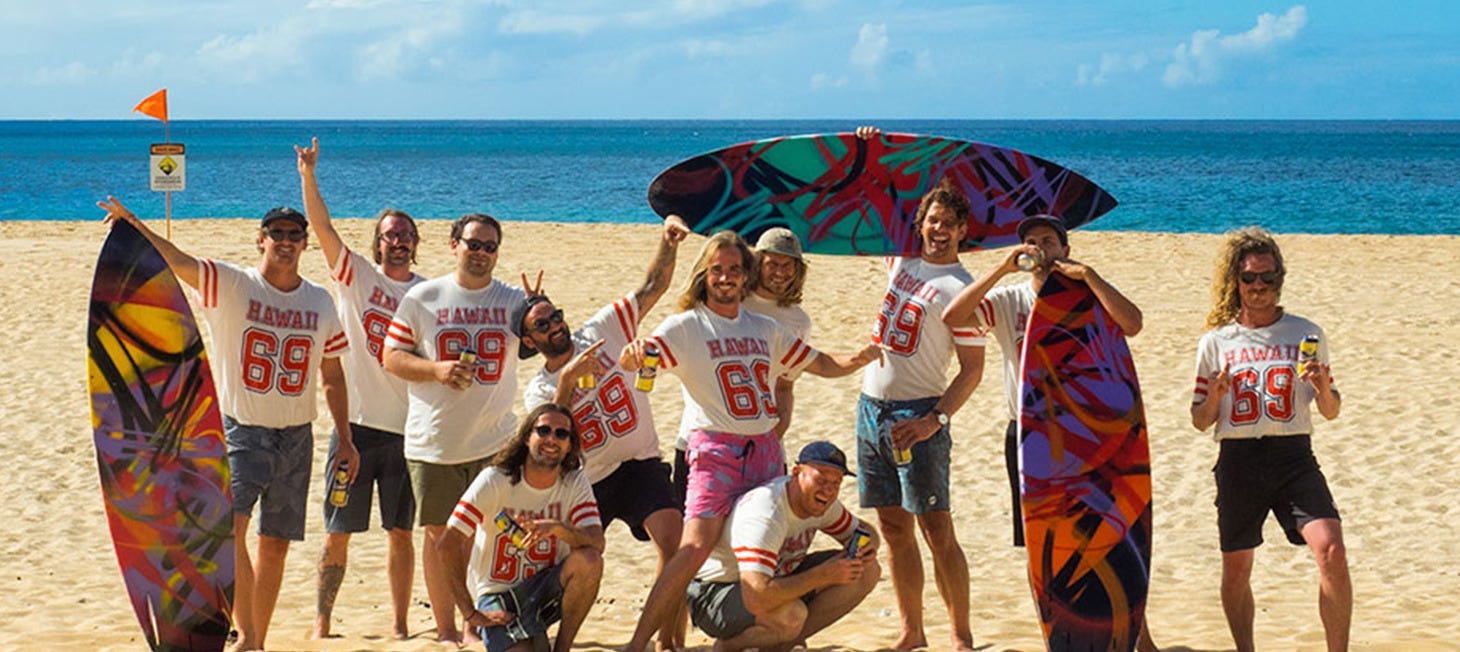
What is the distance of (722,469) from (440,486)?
1.10m

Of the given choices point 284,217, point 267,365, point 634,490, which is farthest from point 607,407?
point 284,217

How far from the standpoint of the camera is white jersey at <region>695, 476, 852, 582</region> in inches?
210

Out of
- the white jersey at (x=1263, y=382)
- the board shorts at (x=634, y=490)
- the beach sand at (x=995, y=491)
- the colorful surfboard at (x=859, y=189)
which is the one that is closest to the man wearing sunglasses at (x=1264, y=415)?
the white jersey at (x=1263, y=382)

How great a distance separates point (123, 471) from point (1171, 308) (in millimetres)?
12158

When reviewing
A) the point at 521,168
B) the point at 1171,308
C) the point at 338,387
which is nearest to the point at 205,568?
the point at 338,387

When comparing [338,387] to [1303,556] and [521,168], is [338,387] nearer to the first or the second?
[1303,556]

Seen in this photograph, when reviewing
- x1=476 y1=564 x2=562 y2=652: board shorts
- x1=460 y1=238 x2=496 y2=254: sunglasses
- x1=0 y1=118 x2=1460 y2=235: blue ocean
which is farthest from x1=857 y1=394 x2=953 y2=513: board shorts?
x1=0 y1=118 x2=1460 y2=235: blue ocean

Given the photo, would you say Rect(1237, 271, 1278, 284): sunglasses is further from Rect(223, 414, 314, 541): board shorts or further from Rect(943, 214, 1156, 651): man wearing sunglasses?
Rect(223, 414, 314, 541): board shorts

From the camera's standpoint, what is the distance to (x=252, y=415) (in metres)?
5.70

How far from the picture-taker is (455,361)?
5652mm

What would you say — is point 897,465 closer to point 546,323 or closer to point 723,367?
point 723,367

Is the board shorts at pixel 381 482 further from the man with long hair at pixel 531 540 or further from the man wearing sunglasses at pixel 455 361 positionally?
the man with long hair at pixel 531 540

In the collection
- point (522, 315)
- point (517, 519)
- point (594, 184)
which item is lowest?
point (594, 184)

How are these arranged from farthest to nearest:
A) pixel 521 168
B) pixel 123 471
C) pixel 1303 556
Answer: pixel 521 168 < pixel 1303 556 < pixel 123 471
